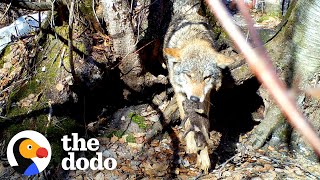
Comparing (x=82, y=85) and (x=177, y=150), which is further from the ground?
(x=82, y=85)

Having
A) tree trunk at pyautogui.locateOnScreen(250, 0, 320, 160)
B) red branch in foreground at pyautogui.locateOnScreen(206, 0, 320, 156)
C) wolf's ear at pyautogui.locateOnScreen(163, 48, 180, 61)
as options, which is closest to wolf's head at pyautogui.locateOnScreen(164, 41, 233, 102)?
wolf's ear at pyautogui.locateOnScreen(163, 48, 180, 61)

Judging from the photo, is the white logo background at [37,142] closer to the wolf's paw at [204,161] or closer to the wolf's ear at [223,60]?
the wolf's paw at [204,161]

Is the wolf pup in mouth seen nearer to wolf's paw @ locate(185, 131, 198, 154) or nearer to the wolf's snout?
the wolf's snout

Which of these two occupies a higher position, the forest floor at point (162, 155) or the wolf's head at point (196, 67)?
the wolf's head at point (196, 67)

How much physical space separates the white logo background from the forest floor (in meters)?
0.09

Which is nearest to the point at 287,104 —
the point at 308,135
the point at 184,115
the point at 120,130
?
the point at 308,135

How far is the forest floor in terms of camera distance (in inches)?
161

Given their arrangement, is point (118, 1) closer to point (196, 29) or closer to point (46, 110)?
point (196, 29)

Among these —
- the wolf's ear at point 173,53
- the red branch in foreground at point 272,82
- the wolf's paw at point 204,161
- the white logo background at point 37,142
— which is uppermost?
the wolf's ear at point 173,53

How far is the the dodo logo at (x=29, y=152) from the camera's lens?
12.9 ft

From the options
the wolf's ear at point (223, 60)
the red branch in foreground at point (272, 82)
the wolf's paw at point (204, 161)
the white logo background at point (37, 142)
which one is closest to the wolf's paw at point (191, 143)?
the wolf's paw at point (204, 161)

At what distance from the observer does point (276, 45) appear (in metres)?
4.49

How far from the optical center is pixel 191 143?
4.20 metres

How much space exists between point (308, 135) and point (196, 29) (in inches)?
180
